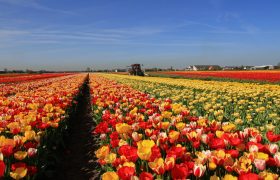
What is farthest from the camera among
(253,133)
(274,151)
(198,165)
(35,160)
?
(35,160)

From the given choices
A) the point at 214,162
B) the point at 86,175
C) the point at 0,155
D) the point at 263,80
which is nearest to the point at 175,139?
the point at 214,162

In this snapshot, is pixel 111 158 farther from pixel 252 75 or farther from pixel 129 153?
pixel 252 75

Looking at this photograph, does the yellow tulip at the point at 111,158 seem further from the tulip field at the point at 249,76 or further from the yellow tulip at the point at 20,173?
the tulip field at the point at 249,76

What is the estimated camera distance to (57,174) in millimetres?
5938

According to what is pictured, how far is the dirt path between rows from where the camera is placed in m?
5.85

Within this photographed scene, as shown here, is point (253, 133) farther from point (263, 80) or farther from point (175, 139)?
point (263, 80)

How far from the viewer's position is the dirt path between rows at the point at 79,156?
19.2ft

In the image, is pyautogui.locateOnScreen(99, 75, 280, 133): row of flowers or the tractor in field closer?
pyautogui.locateOnScreen(99, 75, 280, 133): row of flowers

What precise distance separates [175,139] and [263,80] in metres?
27.9

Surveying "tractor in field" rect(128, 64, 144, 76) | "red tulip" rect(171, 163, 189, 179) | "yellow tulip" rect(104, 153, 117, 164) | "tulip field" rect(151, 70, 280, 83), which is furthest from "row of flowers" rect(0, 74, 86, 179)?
"tractor in field" rect(128, 64, 144, 76)

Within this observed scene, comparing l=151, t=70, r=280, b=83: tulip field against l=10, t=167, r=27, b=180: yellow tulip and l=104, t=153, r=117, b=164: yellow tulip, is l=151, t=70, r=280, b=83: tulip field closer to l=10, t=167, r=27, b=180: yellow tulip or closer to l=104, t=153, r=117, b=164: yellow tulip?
l=104, t=153, r=117, b=164: yellow tulip

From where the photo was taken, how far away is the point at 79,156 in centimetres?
698

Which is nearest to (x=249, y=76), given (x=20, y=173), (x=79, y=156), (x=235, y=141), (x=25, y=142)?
(x=79, y=156)

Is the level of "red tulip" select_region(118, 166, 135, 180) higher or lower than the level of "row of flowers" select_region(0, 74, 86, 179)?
higher
